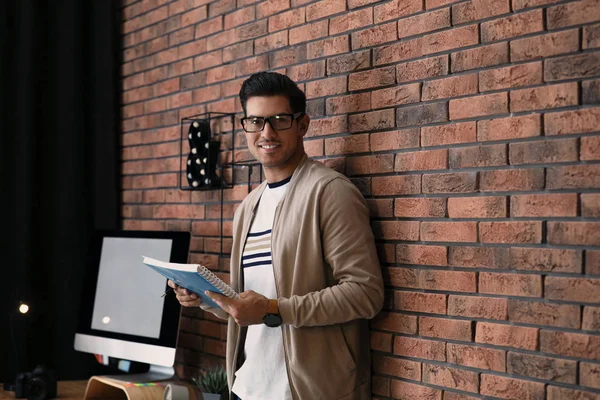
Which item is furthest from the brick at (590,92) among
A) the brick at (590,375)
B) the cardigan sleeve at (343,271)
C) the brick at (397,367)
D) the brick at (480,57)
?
the brick at (397,367)

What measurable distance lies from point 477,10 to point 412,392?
1057 mm

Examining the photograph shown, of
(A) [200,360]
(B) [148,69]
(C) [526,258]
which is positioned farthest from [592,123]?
(B) [148,69]

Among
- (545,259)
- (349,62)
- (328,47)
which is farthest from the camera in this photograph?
(328,47)

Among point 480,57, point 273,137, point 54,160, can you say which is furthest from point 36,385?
point 480,57

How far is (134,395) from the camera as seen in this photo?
10.3 ft

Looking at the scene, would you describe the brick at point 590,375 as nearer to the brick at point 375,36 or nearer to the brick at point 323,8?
the brick at point 375,36

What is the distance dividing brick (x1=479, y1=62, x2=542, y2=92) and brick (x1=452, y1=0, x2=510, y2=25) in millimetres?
147

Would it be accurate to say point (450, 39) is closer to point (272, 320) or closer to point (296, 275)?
point (296, 275)

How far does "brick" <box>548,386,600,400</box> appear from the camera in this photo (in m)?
1.86

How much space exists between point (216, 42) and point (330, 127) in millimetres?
921

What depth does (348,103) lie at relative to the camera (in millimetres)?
2594

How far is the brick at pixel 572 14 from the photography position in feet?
6.14

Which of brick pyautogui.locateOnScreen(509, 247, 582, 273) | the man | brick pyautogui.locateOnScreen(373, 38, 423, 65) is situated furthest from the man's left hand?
brick pyautogui.locateOnScreen(373, 38, 423, 65)

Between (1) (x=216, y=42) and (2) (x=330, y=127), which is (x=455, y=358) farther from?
(1) (x=216, y=42)
